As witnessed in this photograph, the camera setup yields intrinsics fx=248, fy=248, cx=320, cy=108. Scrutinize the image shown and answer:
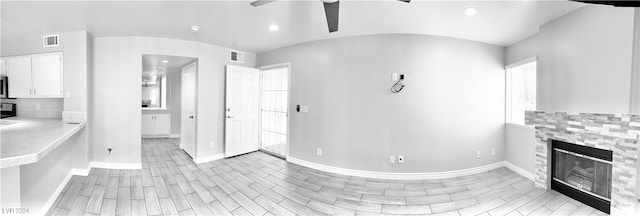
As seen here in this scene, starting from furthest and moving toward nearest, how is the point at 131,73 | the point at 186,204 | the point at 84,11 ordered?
the point at 131,73, the point at 84,11, the point at 186,204

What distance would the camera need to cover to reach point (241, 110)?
4.18 meters

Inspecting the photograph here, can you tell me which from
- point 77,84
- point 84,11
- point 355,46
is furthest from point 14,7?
point 355,46

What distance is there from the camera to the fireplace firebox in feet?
7.75

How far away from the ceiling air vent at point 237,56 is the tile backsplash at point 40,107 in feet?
7.69

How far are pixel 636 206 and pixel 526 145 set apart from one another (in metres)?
1.29

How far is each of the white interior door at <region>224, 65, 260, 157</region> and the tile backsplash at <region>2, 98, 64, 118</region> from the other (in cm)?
220

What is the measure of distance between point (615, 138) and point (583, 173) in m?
0.59

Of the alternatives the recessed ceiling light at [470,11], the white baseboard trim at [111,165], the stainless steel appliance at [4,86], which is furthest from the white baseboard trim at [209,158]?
the recessed ceiling light at [470,11]

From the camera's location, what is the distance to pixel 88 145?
10.8 feet

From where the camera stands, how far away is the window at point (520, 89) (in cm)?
331

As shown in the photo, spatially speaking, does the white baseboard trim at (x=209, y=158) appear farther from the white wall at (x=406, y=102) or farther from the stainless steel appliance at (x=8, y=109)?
the stainless steel appliance at (x=8, y=109)

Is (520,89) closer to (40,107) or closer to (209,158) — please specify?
(209,158)

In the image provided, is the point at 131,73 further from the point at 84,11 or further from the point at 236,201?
the point at 236,201

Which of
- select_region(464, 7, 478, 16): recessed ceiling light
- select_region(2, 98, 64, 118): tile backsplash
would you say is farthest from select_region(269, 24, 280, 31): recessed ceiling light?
select_region(2, 98, 64, 118): tile backsplash
